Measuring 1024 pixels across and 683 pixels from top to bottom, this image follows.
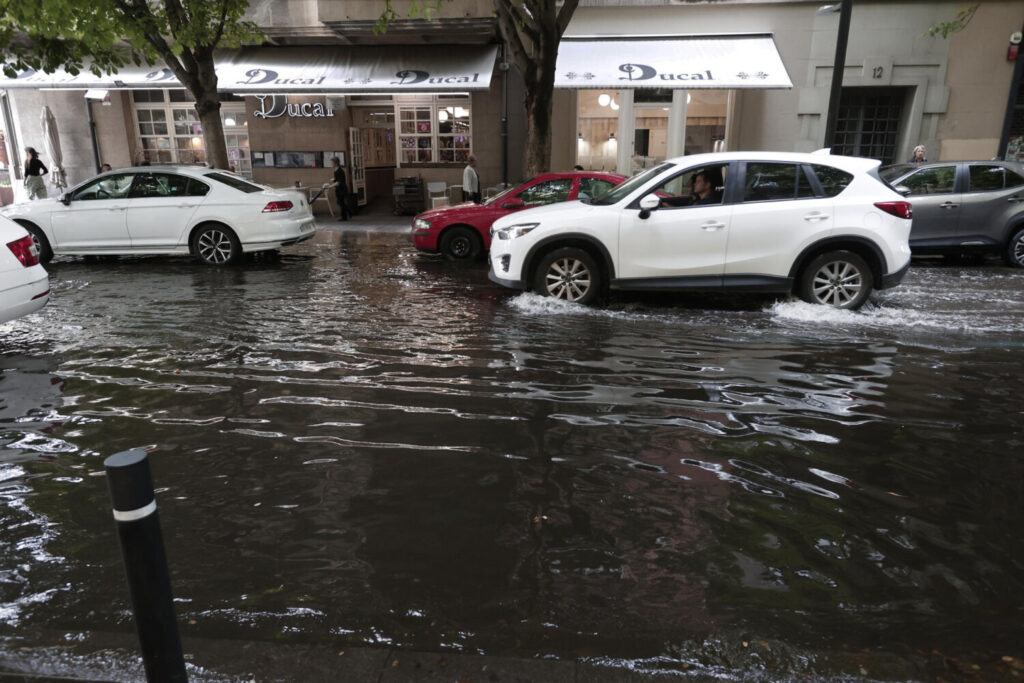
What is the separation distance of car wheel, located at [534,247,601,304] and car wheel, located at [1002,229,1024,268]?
24.8 ft

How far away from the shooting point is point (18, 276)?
645 centimetres

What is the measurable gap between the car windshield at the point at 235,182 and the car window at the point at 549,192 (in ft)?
14.5


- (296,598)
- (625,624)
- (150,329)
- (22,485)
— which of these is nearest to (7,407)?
(22,485)

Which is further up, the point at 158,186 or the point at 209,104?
the point at 209,104

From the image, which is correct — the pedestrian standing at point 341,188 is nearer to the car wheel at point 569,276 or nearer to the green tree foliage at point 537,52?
the green tree foliage at point 537,52

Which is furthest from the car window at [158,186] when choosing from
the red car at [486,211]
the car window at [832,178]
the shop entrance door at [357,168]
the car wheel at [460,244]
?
the car window at [832,178]

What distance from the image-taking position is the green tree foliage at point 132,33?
11711 mm

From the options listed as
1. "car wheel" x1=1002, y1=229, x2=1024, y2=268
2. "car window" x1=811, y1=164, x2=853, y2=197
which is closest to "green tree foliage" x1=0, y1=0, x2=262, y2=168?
"car window" x1=811, y1=164, x2=853, y2=197

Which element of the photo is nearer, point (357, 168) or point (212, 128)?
point (212, 128)

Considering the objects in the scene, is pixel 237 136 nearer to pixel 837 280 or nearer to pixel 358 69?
pixel 358 69

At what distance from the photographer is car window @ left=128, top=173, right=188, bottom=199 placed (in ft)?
36.9

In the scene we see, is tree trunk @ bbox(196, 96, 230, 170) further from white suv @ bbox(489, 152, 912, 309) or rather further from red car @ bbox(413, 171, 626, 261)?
white suv @ bbox(489, 152, 912, 309)

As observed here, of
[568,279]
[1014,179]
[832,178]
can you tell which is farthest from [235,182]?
[1014,179]

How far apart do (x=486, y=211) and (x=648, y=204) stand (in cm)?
437
